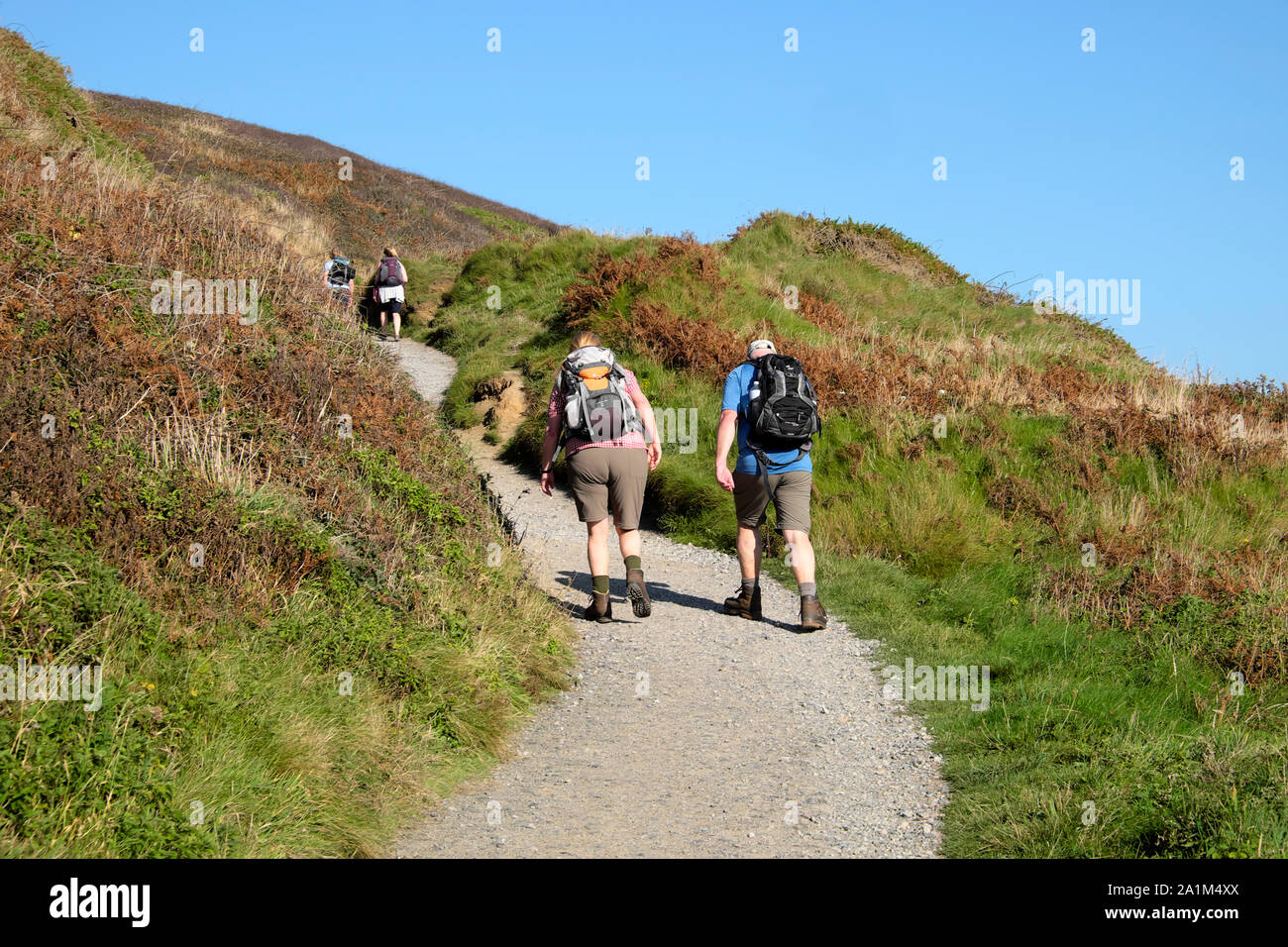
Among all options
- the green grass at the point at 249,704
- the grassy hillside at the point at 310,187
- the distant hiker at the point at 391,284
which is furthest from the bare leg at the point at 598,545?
the grassy hillside at the point at 310,187

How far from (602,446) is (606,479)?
27 centimetres

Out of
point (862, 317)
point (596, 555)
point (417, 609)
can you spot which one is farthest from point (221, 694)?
point (862, 317)

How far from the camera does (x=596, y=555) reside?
8.07 metres

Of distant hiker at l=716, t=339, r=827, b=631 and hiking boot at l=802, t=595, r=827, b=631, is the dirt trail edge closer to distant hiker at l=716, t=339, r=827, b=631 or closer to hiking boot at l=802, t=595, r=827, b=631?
hiking boot at l=802, t=595, r=827, b=631

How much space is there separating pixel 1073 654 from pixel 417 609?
4.85 m

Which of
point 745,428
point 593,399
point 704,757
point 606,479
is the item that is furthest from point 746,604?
point 704,757

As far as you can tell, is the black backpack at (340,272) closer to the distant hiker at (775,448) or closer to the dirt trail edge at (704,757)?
the dirt trail edge at (704,757)

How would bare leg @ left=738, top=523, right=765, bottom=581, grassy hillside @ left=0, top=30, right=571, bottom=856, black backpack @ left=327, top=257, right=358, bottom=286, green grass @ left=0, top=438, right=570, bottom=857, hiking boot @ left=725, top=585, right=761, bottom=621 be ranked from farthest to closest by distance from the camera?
black backpack @ left=327, top=257, right=358, bottom=286 < hiking boot @ left=725, top=585, right=761, bottom=621 < bare leg @ left=738, top=523, right=765, bottom=581 < grassy hillside @ left=0, top=30, right=571, bottom=856 < green grass @ left=0, top=438, right=570, bottom=857

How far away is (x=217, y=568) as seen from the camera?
5539 millimetres

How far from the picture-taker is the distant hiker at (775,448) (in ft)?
26.1

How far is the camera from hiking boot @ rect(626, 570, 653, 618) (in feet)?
26.8

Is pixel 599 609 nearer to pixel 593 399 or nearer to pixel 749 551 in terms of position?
pixel 749 551

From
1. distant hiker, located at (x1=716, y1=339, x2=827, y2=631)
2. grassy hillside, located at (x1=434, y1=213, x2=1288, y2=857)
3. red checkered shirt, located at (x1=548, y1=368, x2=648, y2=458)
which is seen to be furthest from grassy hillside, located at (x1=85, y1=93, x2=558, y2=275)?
distant hiker, located at (x1=716, y1=339, x2=827, y2=631)

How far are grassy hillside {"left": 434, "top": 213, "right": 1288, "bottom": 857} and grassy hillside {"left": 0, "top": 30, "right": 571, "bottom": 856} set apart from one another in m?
2.85
